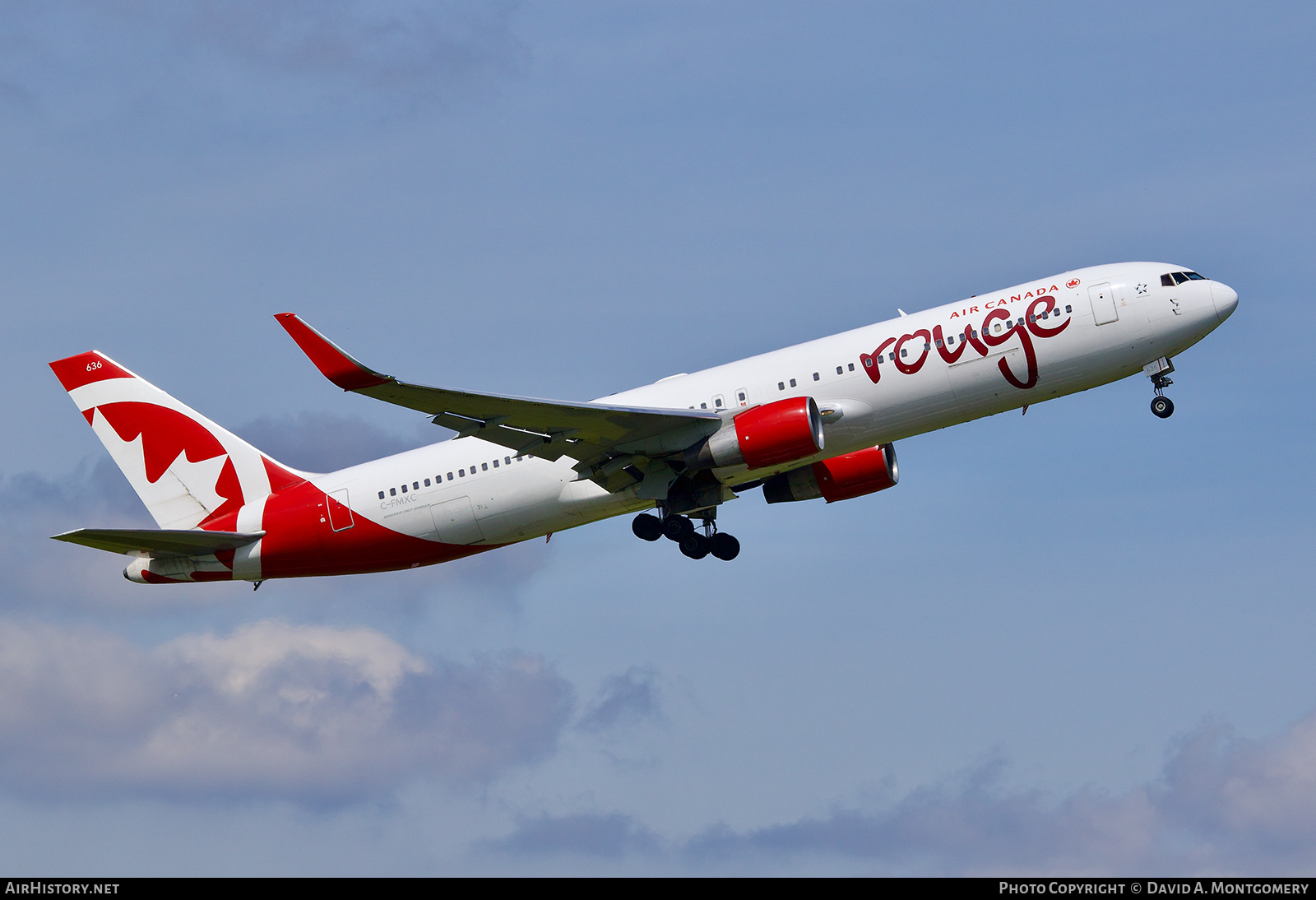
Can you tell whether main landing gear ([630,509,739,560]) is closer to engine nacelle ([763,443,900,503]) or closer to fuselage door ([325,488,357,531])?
engine nacelle ([763,443,900,503])

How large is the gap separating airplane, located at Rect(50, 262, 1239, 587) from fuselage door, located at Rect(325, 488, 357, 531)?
53 millimetres

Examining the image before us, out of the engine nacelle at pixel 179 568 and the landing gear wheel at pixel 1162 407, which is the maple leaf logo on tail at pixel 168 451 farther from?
the landing gear wheel at pixel 1162 407

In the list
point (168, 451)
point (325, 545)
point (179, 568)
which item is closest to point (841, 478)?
point (325, 545)

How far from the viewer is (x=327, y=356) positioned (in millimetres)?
36844

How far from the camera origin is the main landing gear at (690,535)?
4688 cm

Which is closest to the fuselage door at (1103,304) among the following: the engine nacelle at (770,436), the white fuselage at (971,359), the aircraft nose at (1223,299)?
the white fuselage at (971,359)

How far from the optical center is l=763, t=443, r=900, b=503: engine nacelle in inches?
1857

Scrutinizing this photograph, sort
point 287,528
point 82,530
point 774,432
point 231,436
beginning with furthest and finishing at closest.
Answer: point 231,436 → point 287,528 → point 82,530 → point 774,432

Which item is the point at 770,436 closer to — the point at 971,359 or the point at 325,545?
the point at 971,359

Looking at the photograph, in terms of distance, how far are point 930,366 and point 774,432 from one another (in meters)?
4.82

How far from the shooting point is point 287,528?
46.9m

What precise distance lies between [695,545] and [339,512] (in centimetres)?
1163
